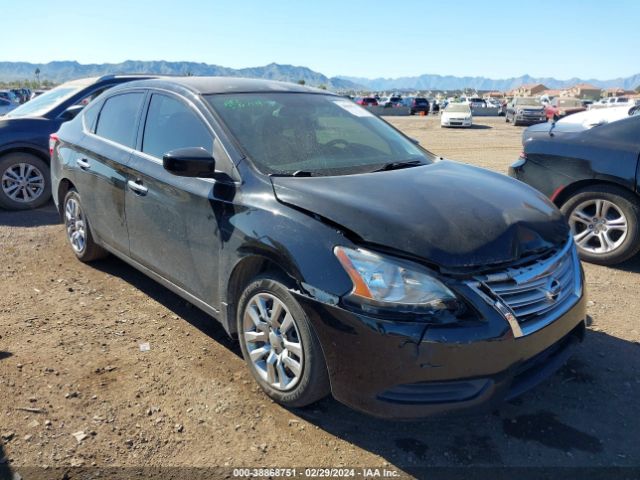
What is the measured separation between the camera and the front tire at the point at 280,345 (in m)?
2.65

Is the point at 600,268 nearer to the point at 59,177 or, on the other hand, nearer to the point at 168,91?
the point at 168,91

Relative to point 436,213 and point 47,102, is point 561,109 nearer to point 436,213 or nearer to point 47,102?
point 47,102

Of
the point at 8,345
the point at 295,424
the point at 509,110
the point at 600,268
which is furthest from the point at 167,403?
the point at 509,110

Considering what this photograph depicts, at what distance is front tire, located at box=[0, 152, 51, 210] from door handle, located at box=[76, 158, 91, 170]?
316 centimetres

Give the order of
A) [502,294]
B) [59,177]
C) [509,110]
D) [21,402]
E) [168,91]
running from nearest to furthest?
[502,294]
[21,402]
[168,91]
[59,177]
[509,110]

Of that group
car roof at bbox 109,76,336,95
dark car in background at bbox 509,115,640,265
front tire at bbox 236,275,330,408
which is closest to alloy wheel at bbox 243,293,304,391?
front tire at bbox 236,275,330,408

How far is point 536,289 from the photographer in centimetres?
262

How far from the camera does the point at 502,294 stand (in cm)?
249

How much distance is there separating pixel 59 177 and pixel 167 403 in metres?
3.11

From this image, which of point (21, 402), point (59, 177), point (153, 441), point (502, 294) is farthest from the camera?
point (59, 177)

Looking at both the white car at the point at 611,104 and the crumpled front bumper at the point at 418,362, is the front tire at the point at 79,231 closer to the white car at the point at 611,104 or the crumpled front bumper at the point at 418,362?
the crumpled front bumper at the point at 418,362

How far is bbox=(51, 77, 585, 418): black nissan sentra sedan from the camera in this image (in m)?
2.42

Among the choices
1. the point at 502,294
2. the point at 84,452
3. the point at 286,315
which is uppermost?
the point at 502,294

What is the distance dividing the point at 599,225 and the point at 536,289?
3.16 metres
